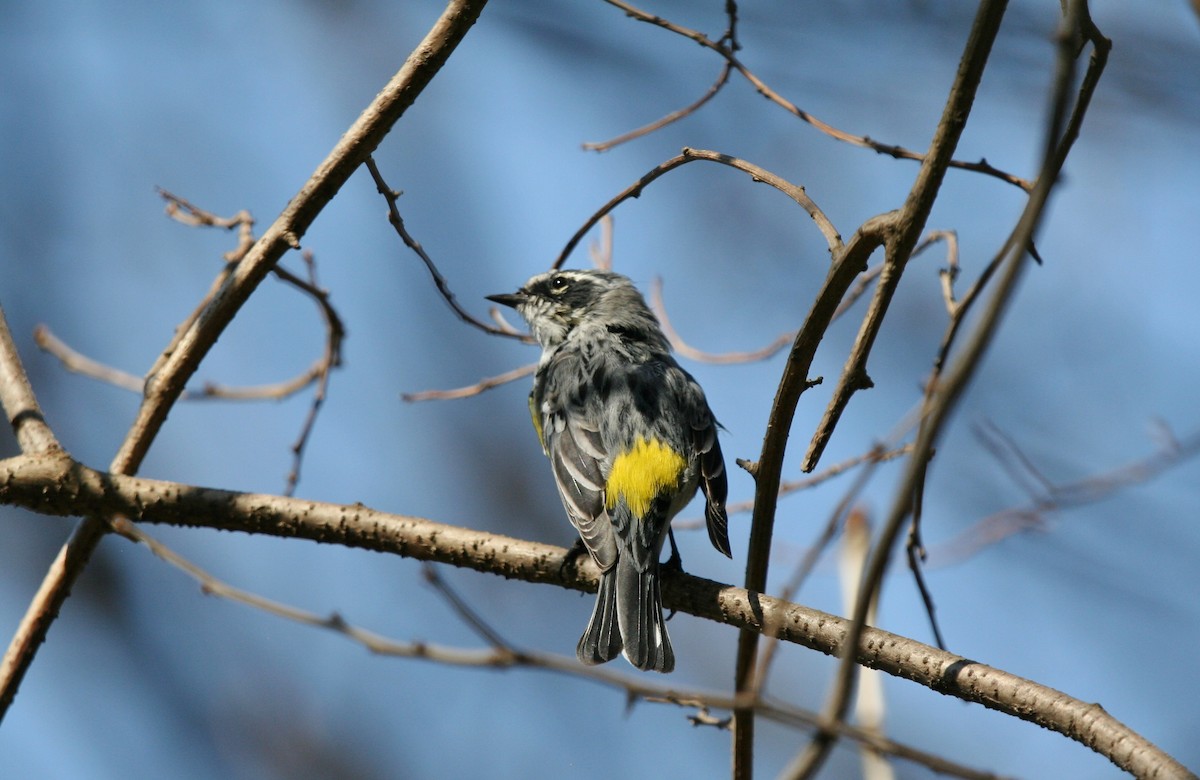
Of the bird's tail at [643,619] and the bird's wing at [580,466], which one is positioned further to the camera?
the bird's wing at [580,466]

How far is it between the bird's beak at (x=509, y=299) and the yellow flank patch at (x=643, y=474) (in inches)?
78.4

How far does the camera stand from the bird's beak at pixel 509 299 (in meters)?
6.80

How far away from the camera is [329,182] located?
3812 millimetres

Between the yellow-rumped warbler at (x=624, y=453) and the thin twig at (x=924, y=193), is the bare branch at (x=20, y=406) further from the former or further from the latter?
the thin twig at (x=924, y=193)

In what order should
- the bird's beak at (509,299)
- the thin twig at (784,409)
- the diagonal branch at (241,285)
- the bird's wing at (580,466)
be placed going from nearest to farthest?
the thin twig at (784,409), the diagonal branch at (241,285), the bird's wing at (580,466), the bird's beak at (509,299)

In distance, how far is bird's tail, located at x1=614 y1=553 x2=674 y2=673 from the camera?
4336 millimetres

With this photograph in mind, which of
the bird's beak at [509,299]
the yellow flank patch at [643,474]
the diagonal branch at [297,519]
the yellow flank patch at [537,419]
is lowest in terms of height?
the diagonal branch at [297,519]

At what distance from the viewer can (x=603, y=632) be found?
4.40 metres

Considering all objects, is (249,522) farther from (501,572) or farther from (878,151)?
(878,151)

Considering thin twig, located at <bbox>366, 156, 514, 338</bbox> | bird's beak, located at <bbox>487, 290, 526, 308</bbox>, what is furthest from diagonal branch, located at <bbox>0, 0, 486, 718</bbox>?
bird's beak, located at <bbox>487, 290, 526, 308</bbox>

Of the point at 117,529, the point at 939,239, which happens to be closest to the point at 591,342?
the point at 939,239

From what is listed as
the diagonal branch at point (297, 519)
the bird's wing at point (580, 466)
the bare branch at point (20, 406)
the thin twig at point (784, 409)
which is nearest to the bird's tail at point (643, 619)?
the bird's wing at point (580, 466)

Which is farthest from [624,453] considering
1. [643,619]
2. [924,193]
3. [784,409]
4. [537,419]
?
[924,193]

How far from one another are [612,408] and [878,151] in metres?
1.84
